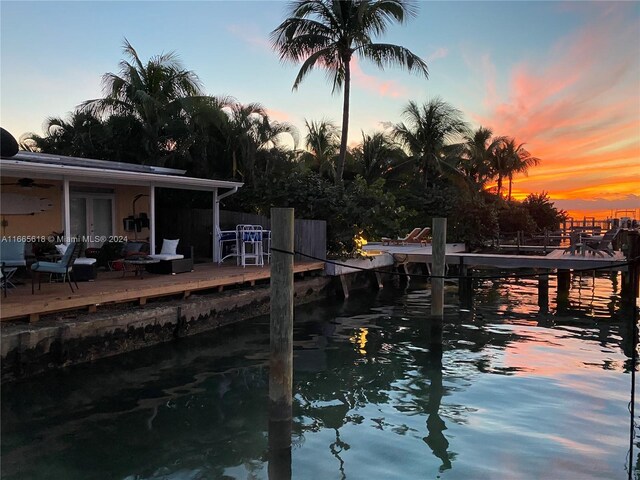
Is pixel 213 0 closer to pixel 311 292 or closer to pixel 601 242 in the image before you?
pixel 311 292

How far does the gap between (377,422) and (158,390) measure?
3315 mm

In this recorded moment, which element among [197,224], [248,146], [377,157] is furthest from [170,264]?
[377,157]

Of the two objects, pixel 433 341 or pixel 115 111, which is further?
pixel 115 111

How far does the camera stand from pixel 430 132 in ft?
98.1

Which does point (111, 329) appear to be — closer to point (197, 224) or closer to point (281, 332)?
point (281, 332)

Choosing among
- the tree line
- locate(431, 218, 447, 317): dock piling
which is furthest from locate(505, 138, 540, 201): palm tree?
locate(431, 218, 447, 317): dock piling

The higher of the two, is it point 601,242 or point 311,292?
point 601,242

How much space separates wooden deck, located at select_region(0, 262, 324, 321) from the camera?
307 inches

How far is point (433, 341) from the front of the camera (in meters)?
9.75

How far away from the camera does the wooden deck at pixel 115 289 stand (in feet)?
25.6

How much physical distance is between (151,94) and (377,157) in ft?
45.1

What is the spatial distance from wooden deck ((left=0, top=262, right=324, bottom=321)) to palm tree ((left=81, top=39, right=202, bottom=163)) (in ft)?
30.9

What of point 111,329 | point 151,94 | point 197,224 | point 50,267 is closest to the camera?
point 111,329

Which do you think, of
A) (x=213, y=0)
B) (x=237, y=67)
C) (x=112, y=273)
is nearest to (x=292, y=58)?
(x=237, y=67)
